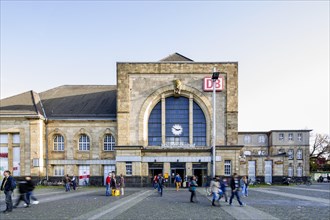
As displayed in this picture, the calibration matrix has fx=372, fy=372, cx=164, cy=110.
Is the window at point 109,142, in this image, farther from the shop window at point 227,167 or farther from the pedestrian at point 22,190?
the pedestrian at point 22,190

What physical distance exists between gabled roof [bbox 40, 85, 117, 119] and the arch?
5185mm

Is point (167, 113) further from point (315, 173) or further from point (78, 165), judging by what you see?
point (315, 173)

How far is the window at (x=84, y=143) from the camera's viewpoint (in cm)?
4784

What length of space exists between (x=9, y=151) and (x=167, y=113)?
19.7 metres

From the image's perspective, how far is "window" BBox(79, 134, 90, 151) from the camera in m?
47.8

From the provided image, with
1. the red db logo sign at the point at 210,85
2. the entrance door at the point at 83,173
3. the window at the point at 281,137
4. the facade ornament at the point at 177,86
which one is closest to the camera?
the facade ornament at the point at 177,86

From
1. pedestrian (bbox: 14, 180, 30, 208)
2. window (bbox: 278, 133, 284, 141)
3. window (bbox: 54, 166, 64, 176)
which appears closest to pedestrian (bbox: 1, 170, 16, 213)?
pedestrian (bbox: 14, 180, 30, 208)

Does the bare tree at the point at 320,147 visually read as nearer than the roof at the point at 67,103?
No

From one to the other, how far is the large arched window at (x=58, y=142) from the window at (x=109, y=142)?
5501 mm

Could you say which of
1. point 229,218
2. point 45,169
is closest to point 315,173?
point 45,169

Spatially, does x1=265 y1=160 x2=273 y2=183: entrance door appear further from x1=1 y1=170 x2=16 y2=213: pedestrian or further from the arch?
x1=1 y1=170 x2=16 y2=213: pedestrian

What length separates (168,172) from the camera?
145 ft

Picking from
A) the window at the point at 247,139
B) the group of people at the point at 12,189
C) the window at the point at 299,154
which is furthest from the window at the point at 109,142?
the window at the point at 299,154

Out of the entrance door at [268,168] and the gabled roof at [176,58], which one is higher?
the gabled roof at [176,58]
